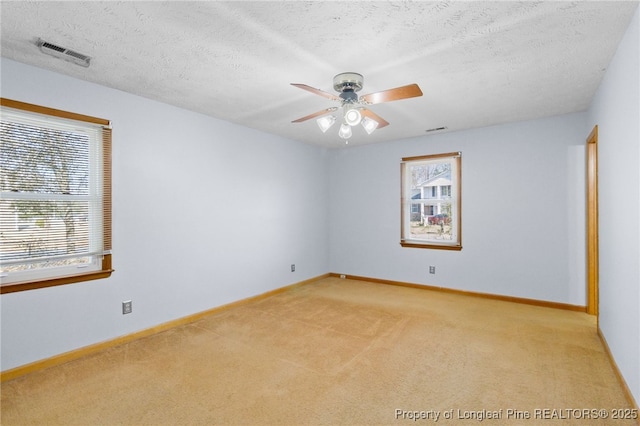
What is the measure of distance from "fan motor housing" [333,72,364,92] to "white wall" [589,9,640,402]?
69.1 inches

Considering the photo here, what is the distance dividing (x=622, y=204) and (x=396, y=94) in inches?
70.4

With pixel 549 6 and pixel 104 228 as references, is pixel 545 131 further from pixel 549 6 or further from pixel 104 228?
pixel 104 228

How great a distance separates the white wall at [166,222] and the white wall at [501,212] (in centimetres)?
153

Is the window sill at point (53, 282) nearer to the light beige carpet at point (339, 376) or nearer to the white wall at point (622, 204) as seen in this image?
the light beige carpet at point (339, 376)

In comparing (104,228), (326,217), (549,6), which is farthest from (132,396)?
(326,217)

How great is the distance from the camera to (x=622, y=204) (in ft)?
7.50

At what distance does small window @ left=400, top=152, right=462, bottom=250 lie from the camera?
504 cm

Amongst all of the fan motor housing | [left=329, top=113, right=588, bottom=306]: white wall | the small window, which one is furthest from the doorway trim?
the fan motor housing

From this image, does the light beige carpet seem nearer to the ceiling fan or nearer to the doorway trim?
the doorway trim

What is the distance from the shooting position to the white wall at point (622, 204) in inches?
79.0

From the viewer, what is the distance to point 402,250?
5.51 meters

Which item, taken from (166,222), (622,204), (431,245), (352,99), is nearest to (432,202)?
(431,245)

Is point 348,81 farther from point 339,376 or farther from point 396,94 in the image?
point 339,376

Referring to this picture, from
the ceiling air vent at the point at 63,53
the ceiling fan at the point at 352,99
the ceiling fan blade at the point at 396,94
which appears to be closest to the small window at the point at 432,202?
the ceiling fan at the point at 352,99
